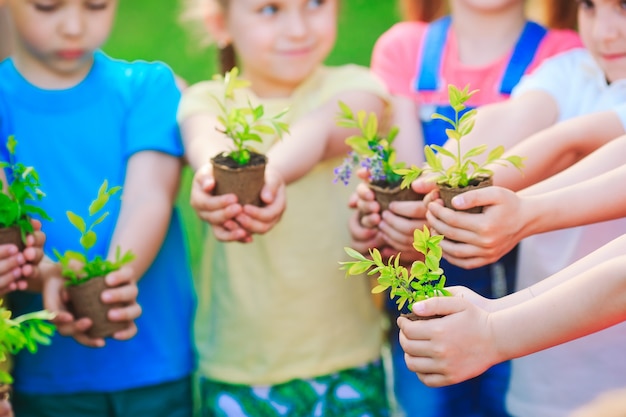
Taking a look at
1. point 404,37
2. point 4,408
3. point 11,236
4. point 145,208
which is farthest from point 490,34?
point 4,408

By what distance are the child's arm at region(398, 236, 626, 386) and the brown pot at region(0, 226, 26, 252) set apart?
1.02 meters

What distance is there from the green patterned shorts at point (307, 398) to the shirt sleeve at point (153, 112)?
73 centimetres

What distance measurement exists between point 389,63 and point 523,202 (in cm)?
100

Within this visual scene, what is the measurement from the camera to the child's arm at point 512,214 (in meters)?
1.97

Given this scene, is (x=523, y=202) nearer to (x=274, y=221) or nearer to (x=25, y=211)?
(x=274, y=221)

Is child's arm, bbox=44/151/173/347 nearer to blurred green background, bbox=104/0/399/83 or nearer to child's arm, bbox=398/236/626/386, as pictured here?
child's arm, bbox=398/236/626/386

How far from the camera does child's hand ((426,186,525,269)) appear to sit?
1.96 m

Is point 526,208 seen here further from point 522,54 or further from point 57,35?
point 57,35

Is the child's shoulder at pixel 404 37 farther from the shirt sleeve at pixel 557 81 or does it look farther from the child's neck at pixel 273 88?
the shirt sleeve at pixel 557 81

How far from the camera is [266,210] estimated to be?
235cm

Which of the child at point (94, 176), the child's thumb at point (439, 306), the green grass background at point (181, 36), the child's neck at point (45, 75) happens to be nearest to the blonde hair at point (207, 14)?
the child at point (94, 176)

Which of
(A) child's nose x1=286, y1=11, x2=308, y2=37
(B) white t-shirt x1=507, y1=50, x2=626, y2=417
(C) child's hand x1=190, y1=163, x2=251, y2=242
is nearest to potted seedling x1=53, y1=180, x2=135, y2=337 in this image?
(C) child's hand x1=190, y1=163, x2=251, y2=242

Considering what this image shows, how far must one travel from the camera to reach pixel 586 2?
2.43 meters

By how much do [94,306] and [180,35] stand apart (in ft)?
12.9
